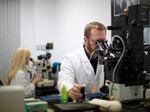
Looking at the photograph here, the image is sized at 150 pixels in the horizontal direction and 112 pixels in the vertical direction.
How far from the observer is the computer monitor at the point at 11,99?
1.22m

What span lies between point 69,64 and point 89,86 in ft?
0.85

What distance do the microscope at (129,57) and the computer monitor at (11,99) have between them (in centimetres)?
64

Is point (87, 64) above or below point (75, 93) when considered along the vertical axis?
above

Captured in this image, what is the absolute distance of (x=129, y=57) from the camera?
168 cm

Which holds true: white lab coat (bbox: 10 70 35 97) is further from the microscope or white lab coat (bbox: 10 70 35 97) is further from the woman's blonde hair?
the microscope

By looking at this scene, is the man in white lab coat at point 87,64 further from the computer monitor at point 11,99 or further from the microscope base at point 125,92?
the computer monitor at point 11,99

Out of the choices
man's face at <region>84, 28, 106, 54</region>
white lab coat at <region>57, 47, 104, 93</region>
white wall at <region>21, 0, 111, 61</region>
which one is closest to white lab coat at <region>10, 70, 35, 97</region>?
white lab coat at <region>57, 47, 104, 93</region>

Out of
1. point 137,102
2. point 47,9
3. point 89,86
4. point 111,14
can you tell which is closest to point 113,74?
point 137,102

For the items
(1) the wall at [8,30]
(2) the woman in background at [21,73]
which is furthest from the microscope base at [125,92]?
(1) the wall at [8,30]

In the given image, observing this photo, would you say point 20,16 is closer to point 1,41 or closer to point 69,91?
point 1,41

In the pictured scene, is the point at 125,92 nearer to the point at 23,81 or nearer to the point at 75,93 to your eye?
the point at 75,93

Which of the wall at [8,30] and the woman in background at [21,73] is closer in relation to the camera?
the woman in background at [21,73]

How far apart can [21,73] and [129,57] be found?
1.93m

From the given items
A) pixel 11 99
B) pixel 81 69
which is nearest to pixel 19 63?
pixel 81 69
